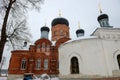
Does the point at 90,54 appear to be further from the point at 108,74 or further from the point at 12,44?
the point at 12,44

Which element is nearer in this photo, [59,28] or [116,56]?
[116,56]

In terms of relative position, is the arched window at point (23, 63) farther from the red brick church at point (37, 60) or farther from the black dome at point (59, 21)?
the black dome at point (59, 21)

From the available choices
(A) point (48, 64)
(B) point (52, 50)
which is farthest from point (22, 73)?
(B) point (52, 50)

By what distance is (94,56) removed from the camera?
12211 mm

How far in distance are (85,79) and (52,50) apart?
1078 centimetres

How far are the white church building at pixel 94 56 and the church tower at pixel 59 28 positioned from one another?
1239 centimetres

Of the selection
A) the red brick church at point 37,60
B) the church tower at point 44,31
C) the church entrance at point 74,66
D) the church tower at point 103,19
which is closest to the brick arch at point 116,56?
the church entrance at point 74,66

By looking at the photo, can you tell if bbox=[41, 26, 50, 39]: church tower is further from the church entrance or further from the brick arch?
the brick arch

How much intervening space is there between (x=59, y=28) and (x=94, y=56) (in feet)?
48.7

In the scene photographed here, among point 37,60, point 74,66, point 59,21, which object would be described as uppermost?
point 59,21

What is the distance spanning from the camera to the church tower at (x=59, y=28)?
26281mm

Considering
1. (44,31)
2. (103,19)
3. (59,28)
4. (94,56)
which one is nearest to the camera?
(94,56)

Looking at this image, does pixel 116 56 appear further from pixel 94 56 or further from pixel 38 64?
pixel 38 64

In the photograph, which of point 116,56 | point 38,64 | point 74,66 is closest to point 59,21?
point 38,64
